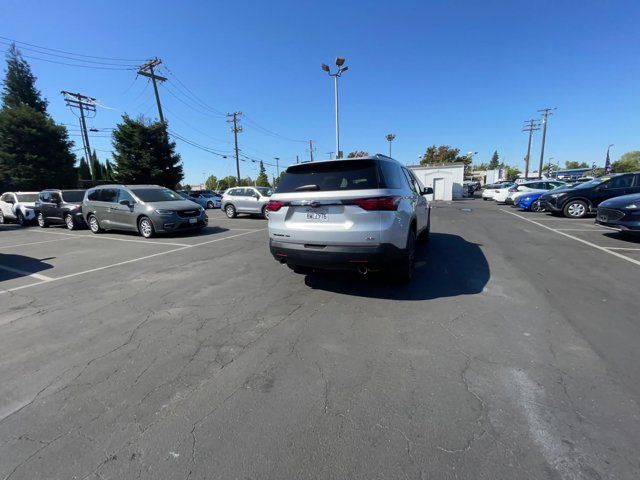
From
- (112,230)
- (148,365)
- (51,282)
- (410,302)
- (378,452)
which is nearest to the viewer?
(378,452)

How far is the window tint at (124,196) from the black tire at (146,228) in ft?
2.41

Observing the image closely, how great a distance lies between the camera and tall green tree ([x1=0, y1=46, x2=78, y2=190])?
24.9m

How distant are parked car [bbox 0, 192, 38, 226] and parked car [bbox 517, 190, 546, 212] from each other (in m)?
25.8

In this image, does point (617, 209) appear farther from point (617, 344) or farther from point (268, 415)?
point (268, 415)

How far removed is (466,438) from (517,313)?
232 centimetres

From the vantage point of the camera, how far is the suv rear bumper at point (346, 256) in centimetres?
373

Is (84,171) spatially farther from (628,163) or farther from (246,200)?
(628,163)

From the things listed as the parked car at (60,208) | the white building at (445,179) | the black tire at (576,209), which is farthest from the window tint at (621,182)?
the white building at (445,179)

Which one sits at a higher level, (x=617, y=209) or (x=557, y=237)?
(x=617, y=209)

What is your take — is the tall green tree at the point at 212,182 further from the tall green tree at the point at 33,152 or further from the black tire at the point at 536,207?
the black tire at the point at 536,207

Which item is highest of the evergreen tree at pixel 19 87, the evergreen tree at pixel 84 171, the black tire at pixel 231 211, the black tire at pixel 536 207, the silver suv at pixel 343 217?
the evergreen tree at pixel 19 87

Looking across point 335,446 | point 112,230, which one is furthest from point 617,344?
point 112,230

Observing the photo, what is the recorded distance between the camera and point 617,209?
24.1ft

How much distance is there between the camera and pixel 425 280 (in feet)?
16.1
